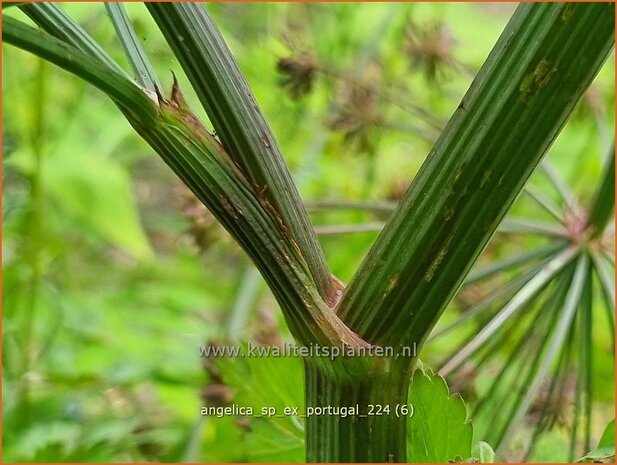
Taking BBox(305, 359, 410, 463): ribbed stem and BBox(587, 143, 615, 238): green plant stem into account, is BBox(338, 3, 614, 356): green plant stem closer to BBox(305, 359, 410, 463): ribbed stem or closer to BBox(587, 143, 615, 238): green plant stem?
BBox(305, 359, 410, 463): ribbed stem

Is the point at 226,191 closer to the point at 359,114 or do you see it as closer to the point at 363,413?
the point at 363,413

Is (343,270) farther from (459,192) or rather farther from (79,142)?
(459,192)

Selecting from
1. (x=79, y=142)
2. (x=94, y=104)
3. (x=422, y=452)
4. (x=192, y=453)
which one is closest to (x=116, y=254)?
(x=94, y=104)

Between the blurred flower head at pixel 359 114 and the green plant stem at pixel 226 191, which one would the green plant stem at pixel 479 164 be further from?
the blurred flower head at pixel 359 114

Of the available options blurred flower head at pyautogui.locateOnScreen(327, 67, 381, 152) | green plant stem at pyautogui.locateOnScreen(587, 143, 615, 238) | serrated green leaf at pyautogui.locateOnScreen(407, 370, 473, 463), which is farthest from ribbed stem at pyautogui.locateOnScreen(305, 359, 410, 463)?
blurred flower head at pyautogui.locateOnScreen(327, 67, 381, 152)

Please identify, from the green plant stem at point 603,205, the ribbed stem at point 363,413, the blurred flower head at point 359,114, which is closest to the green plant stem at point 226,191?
the ribbed stem at point 363,413

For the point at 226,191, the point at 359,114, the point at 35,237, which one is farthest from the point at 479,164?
the point at 35,237

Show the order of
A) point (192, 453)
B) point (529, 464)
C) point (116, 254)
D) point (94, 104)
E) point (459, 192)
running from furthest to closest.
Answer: point (116, 254)
point (94, 104)
point (192, 453)
point (529, 464)
point (459, 192)
